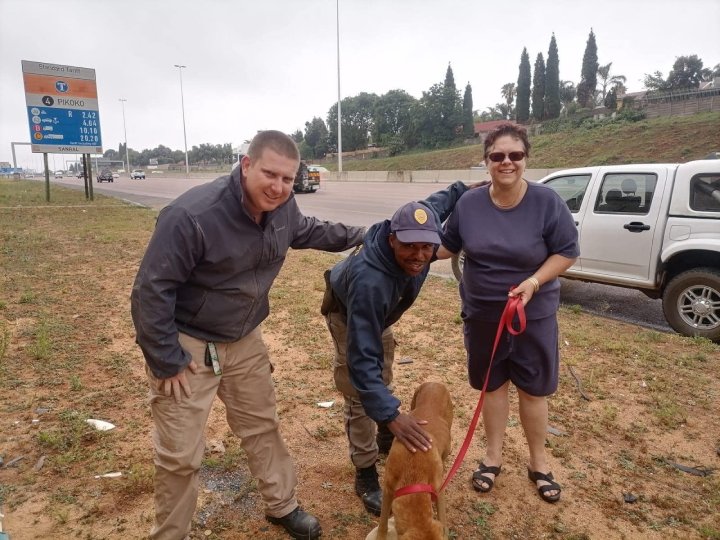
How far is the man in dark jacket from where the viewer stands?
198cm

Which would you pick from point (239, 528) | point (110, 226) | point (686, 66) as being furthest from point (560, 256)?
point (686, 66)

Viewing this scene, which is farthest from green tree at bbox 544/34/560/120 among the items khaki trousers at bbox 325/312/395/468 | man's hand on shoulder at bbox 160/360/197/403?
man's hand on shoulder at bbox 160/360/197/403

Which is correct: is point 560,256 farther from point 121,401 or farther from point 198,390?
point 121,401

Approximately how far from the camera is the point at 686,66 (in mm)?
50469

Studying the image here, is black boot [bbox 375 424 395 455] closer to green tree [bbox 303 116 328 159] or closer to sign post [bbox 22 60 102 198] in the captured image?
sign post [bbox 22 60 102 198]

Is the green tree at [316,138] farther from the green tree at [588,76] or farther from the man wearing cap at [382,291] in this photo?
the man wearing cap at [382,291]

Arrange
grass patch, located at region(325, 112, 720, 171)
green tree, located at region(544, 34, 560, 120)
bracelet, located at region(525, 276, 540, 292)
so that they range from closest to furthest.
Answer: bracelet, located at region(525, 276, 540, 292) < grass patch, located at region(325, 112, 720, 171) < green tree, located at region(544, 34, 560, 120)

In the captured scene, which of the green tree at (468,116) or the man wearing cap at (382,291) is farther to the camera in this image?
the green tree at (468,116)

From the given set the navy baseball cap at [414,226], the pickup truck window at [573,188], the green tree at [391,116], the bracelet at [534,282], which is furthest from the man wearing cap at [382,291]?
the green tree at [391,116]

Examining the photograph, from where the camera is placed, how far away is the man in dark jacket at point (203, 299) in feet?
6.49

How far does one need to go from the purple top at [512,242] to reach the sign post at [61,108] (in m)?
23.2

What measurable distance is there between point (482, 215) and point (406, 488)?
56.7 inches

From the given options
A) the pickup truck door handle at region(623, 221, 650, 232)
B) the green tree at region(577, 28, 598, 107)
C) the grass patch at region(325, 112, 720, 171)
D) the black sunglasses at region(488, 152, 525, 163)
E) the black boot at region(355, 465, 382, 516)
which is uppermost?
the green tree at region(577, 28, 598, 107)

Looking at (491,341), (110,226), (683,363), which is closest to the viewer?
(491,341)
